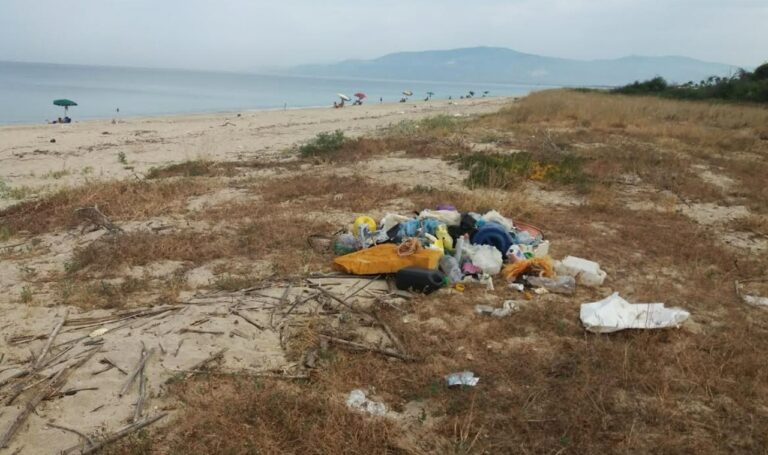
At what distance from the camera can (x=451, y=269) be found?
489 cm

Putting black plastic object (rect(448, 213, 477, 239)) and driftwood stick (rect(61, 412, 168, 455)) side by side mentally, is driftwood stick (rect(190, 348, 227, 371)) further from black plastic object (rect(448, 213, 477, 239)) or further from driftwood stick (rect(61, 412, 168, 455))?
black plastic object (rect(448, 213, 477, 239))

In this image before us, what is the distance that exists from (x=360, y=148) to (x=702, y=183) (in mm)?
6983

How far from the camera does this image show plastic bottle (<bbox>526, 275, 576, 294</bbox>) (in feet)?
15.4

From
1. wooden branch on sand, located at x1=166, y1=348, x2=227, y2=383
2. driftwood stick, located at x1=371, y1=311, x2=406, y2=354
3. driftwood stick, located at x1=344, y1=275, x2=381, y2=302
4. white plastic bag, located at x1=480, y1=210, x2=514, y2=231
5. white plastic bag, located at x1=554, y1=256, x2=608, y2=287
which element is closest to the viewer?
wooden branch on sand, located at x1=166, y1=348, x2=227, y2=383

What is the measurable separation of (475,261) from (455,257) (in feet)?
0.71

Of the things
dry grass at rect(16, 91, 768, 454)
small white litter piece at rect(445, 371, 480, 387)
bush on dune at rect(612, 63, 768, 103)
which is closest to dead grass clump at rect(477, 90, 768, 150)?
bush on dune at rect(612, 63, 768, 103)

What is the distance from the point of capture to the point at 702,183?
29.8 ft

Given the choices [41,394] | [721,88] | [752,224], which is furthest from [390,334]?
[721,88]

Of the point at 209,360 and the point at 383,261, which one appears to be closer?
the point at 209,360

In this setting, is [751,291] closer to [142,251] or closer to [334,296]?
[334,296]

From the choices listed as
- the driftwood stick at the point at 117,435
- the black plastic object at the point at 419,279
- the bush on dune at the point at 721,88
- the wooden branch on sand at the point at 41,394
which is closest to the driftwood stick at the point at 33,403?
the wooden branch on sand at the point at 41,394

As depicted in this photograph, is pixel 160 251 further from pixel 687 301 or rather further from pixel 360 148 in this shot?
pixel 360 148

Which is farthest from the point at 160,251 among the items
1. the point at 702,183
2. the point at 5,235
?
the point at 702,183

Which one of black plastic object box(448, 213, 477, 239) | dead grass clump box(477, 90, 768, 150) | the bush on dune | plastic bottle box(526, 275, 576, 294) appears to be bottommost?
plastic bottle box(526, 275, 576, 294)
